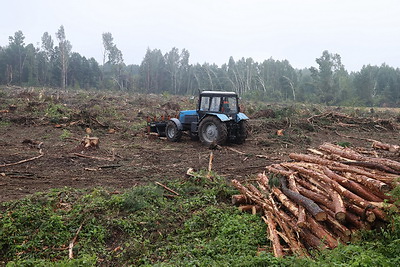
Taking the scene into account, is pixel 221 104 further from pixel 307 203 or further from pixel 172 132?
pixel 307 203

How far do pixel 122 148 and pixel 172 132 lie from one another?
250 centimetres

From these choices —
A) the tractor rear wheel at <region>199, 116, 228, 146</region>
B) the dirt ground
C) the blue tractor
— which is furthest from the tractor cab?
the dirt ground

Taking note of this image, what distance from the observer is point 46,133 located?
14086 millimetres

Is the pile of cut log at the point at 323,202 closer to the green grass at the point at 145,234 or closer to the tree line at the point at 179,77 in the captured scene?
the green grass at the point at 145,234

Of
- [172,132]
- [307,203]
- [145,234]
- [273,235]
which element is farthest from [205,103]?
[273,235]

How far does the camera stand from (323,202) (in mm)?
4891

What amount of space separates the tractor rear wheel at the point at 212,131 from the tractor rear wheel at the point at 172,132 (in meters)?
1.19

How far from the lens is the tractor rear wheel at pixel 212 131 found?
465 inches

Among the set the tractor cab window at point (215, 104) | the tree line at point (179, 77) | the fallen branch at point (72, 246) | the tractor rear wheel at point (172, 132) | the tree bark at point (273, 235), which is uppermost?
the tree line at point (179, 77)

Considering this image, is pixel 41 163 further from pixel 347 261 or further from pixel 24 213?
pixel 347 261

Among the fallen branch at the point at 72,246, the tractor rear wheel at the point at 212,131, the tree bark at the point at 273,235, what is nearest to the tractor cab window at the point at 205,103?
the tractor rear wheel at the point at 212,131

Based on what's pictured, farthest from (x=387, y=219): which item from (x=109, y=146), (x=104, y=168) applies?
(x=109, y=146)

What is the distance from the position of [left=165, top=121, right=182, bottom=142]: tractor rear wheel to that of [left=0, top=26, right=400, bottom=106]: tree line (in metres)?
36.4

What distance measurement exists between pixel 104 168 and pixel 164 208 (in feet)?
11.4
